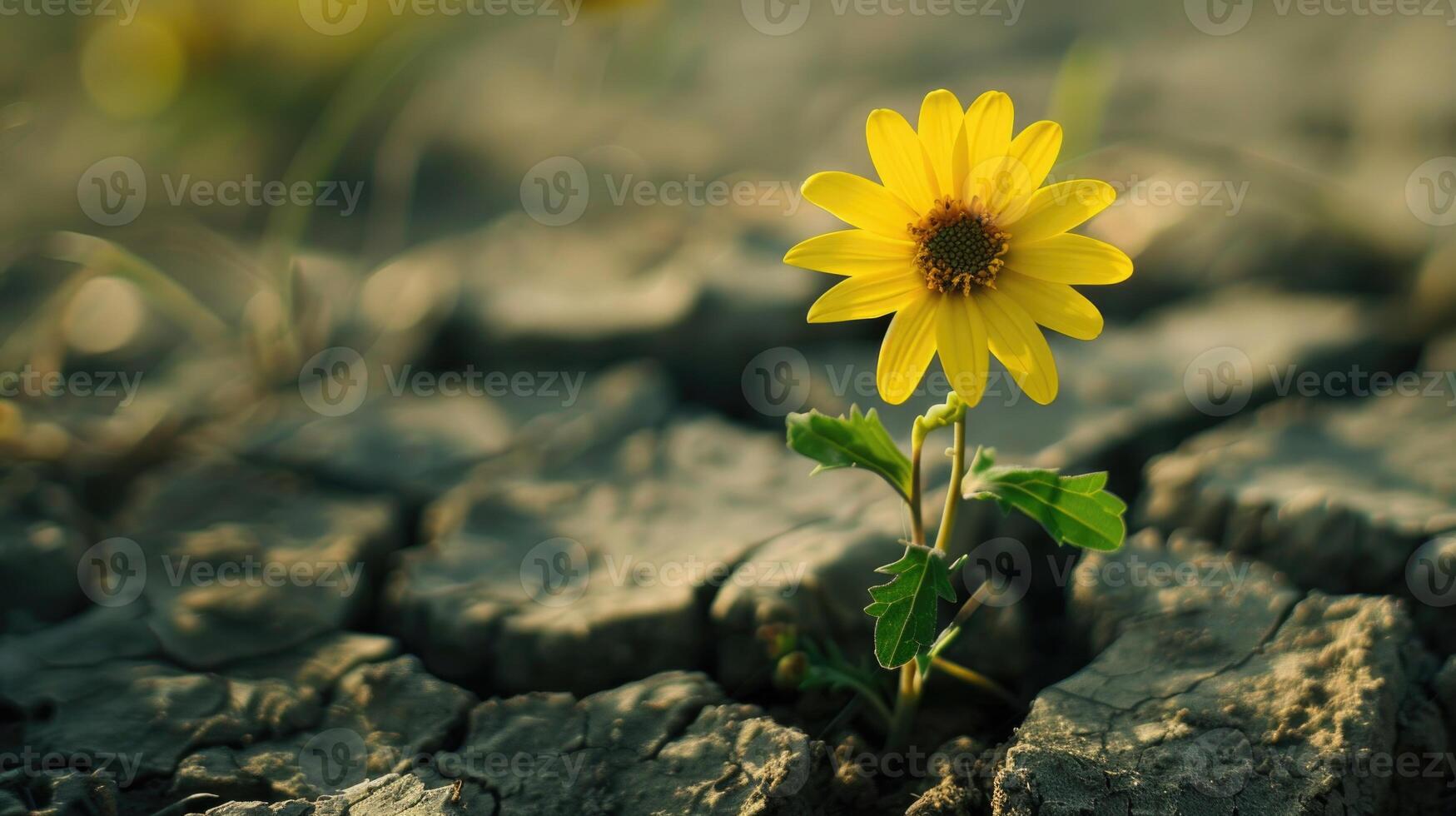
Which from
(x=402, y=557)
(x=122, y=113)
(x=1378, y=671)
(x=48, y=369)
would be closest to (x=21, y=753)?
(x=402, y=557)

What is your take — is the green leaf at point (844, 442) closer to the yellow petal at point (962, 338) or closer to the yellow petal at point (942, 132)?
the yellow petal at point (962, 338)

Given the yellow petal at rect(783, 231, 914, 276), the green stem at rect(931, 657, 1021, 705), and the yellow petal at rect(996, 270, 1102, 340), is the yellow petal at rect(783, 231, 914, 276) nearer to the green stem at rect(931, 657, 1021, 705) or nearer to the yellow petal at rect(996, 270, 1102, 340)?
the yellow petal at rect(996, 270, 1102, 340)

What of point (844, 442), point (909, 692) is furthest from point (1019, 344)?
point (909, 692)

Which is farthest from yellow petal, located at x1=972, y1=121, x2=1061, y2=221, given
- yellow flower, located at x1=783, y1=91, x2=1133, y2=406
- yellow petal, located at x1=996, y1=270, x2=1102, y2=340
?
yellow petal, located at x1=996, y1=270, x2=1102, y2=340

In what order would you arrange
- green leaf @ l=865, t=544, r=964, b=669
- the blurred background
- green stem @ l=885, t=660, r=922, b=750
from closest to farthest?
green leaf @ l=865, t=544, r=964, b=669 < green stem @ l=885, t=660, r=922, b=750 < the blurred background

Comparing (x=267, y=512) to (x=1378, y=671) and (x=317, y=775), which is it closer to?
(x=317, y=775)

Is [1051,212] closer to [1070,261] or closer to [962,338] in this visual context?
[1070,261]
